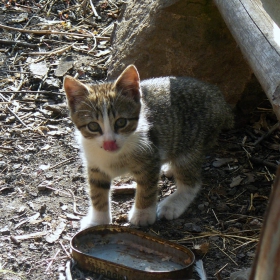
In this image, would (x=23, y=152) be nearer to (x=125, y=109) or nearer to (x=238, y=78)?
(x=125, y=109)

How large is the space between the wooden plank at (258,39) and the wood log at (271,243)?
1.69 m

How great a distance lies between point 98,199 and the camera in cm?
463

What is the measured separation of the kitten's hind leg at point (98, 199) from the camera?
15.2ft

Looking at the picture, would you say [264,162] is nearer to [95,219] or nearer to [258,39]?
[258,39]

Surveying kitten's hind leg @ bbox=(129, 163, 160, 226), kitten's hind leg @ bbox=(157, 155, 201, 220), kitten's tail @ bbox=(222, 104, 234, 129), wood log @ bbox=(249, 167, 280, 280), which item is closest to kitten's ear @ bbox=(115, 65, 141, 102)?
kitten's hind leg @ bbox=(129, 163, 160, 226)

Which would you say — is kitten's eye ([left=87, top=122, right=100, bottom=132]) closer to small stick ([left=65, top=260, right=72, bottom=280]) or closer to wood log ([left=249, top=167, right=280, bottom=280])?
small stick ([left=65, top=260, right=72, bottom=280])

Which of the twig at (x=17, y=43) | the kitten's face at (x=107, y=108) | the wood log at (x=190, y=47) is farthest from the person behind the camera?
the twig at (x=17, y=43)

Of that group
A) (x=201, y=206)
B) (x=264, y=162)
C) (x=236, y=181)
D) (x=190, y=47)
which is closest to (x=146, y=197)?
(x=201, y=206)

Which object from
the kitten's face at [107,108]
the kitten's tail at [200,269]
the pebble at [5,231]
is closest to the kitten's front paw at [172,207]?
the kitten's tail at [200,269]

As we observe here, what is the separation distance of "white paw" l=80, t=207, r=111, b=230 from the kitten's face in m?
0.67

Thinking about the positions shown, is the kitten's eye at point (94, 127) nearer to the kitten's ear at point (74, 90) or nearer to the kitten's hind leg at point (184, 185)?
the kitten's ear at point (74, 90)

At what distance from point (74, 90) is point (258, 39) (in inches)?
60.1

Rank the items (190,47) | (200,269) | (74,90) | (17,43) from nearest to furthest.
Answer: (200,269)
(74,90)
(190,47)
(17,43)

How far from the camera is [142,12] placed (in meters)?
6.28
